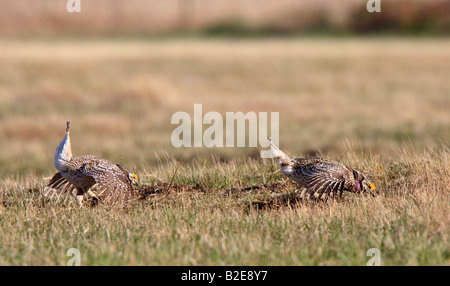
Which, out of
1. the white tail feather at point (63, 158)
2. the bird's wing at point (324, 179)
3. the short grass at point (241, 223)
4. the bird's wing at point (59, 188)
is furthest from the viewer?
the bird's wing at point (59, 188)

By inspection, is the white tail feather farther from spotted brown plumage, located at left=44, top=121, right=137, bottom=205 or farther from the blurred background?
the blurred background

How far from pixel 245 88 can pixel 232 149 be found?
8.26 meters

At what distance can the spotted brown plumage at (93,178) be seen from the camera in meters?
6.11

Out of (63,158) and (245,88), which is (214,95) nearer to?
(245,88)

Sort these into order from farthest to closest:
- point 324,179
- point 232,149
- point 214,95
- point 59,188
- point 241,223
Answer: point 214,95
point 232,149
point 59,188
point 324,179
point 241,223

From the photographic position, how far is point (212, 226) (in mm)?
5367

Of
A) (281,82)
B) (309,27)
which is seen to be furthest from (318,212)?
(309,27)

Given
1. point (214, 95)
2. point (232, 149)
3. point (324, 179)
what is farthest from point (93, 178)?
point (214, 95)

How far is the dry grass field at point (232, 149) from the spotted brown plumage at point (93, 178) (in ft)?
0.59

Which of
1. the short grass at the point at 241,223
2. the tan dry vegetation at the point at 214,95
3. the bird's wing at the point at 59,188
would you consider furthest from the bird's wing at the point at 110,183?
the tan dry vegetation at the point at 214,95

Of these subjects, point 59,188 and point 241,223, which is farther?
point 59,188

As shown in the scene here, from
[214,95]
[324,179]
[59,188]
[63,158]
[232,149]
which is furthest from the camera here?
[214,95]

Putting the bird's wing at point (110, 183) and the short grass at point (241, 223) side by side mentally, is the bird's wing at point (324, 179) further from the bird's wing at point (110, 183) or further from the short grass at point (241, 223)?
the bird's wing at point (110, 183)

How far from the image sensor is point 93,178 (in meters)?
6.11
